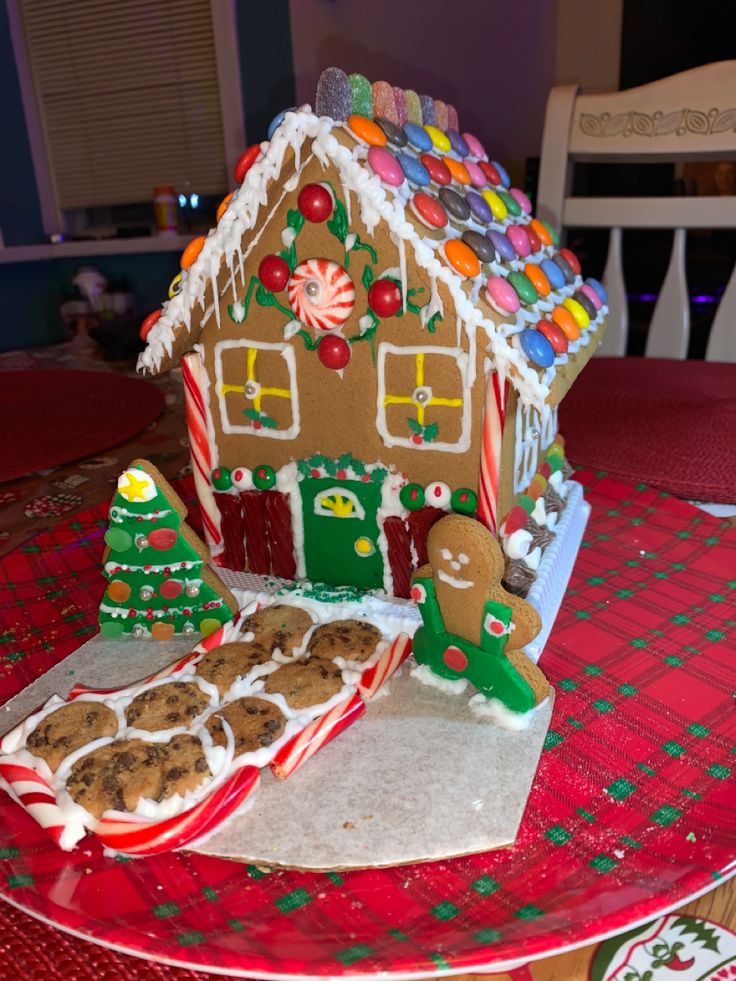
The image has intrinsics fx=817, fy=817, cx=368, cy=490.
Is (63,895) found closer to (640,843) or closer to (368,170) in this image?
(640,843)

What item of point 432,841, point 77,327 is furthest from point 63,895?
point 77,327

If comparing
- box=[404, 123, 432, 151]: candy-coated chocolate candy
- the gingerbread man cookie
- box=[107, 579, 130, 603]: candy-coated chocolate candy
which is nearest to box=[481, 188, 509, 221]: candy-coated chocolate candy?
box=[404, 123, 432, 151]: candy-coated chocolate candy

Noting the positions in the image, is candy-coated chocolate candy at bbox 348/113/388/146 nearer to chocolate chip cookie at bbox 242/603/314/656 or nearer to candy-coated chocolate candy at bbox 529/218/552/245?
candy-coated chocolate candy at bbox 529/218/552/245

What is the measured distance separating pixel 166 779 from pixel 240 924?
5.6 inches

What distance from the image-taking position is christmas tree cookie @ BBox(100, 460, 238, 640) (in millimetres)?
958

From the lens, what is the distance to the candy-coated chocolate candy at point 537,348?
85cm

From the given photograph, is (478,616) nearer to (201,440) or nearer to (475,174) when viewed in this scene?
(201,440)

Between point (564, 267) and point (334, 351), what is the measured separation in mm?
415

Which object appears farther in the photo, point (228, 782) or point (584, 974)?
point (228, 782)

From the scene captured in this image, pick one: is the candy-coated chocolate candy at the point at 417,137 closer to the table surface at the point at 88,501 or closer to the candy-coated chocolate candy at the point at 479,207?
the candy-coated chocolate candy at the point at 479,207

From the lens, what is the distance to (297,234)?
0.93m

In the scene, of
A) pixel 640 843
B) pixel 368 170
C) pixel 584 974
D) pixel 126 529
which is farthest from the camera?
pixel 126 529

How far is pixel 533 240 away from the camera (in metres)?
1.13

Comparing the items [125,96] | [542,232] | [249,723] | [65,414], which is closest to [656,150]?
[542,232]
